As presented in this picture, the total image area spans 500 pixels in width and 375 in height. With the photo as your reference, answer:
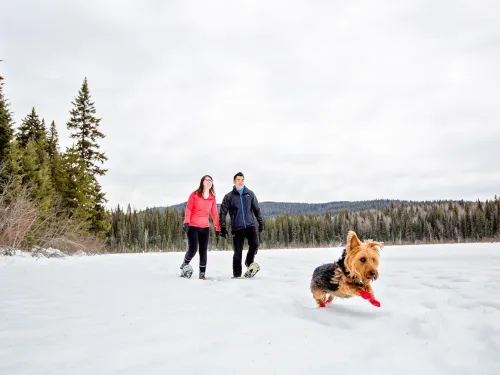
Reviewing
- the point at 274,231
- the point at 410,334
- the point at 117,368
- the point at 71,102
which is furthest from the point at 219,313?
the point at 274,231

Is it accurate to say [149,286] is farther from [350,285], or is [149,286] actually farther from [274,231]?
[274,231]

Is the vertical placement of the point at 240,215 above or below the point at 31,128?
below

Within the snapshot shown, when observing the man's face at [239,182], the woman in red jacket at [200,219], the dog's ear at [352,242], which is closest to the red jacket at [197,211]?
the woman in red jacket at [200,219]

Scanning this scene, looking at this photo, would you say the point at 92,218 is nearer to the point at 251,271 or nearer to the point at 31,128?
the point at 31,128

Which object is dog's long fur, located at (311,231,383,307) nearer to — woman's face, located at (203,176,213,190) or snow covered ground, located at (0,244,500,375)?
snow covered ground, located at (0,244,500,375)

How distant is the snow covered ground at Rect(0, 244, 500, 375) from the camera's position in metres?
2.10

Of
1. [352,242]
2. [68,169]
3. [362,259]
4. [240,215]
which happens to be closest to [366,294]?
[362,259]

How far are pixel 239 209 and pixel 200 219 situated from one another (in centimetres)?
95

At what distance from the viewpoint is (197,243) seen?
7.33 meters

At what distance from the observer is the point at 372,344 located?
254cm

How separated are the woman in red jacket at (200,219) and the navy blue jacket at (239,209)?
0.36 meters

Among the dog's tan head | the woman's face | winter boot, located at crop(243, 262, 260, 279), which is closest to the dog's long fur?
the dog's tan head

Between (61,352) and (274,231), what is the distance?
76654 mm

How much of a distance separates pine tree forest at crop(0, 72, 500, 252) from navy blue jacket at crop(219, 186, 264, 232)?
18.4 ft
